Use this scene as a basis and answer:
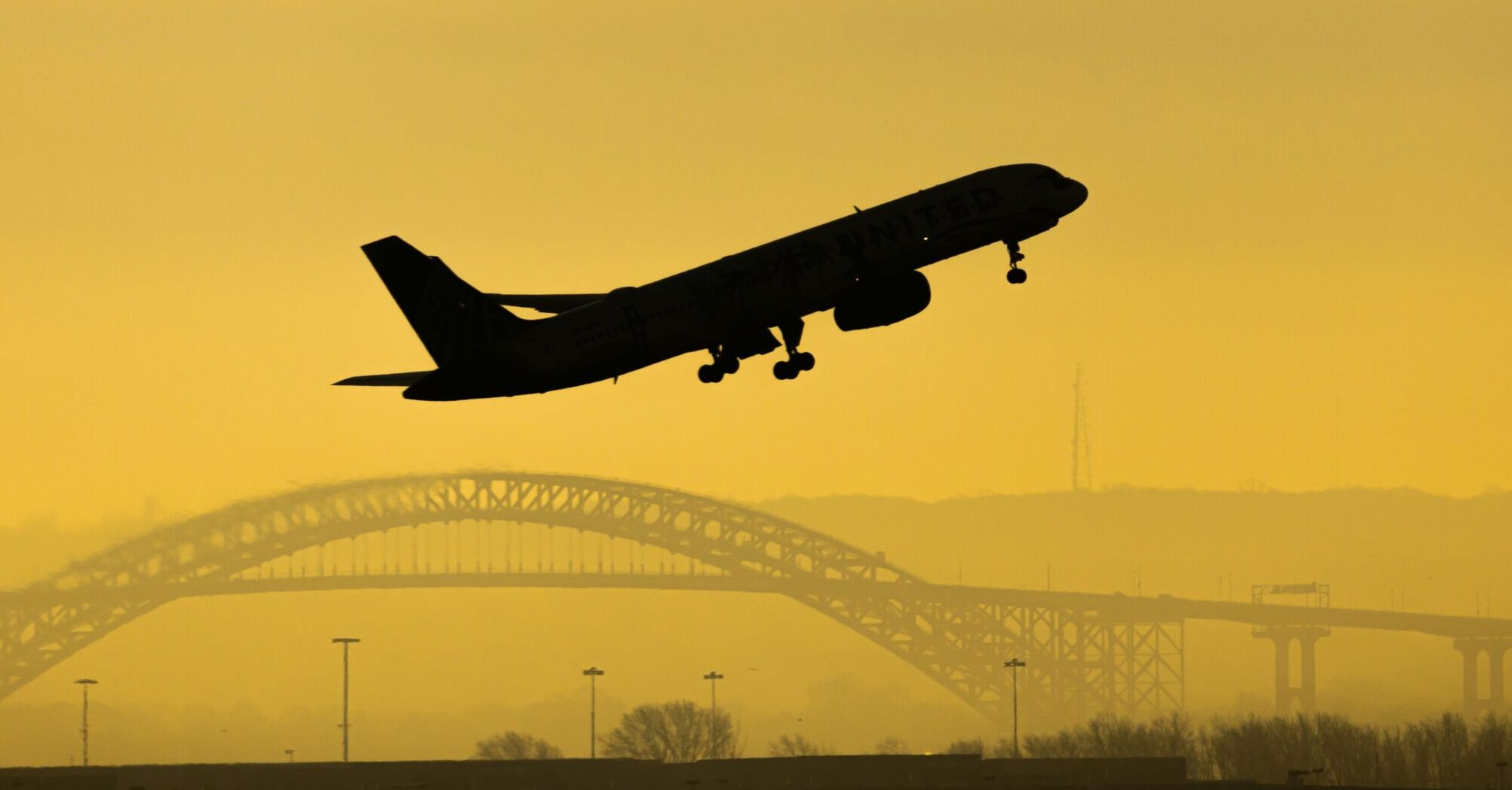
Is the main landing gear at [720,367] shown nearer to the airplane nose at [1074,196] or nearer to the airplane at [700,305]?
the airplane at [700,305]

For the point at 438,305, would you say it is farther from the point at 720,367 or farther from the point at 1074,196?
the point at 1074,196

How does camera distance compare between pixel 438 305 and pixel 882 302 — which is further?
pixel 882 302

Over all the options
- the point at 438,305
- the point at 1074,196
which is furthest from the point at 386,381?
the point at 1074,196

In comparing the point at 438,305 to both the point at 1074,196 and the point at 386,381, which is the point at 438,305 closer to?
the point at 386,381

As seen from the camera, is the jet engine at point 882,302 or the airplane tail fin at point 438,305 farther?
the jet engine at point 882,302

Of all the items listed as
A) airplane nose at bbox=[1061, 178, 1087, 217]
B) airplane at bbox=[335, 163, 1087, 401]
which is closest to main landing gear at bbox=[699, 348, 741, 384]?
airplane at bbox=[335, 163, 1087, 401]

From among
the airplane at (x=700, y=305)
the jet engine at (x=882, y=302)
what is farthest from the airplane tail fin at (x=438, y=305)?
the jet engine at (x=882, y=302)
